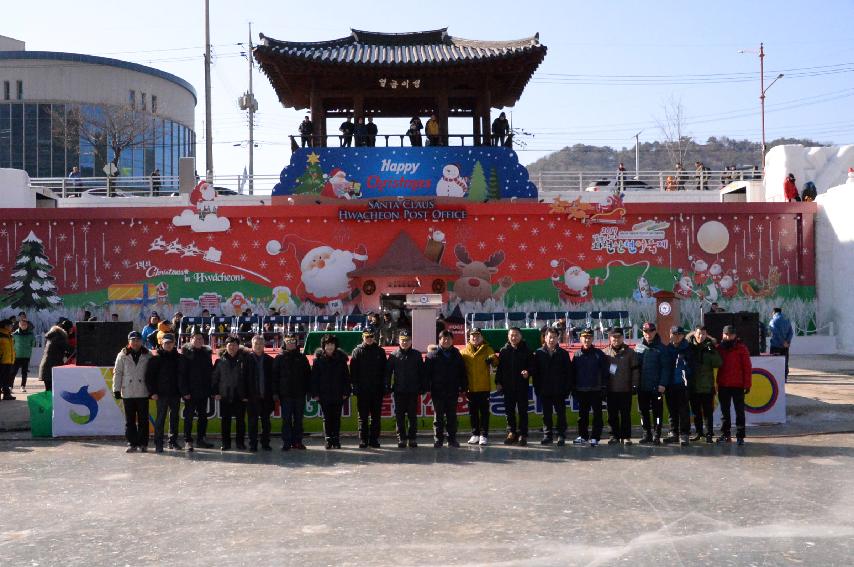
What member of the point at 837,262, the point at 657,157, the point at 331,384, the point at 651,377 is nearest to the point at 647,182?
the point at 837,262

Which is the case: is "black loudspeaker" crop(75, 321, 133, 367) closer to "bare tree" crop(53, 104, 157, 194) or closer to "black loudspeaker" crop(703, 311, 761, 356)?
"black loudspeaker" crop(703, 311, 761, 356)

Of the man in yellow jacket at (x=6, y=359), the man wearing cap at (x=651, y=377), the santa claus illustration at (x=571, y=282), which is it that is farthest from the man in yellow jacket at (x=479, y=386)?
the santa claus illustration at (x=571, y=282)

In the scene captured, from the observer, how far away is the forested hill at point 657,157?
375 ft

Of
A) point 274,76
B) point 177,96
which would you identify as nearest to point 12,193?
point 274,76

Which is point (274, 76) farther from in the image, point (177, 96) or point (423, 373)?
point (177, 96)

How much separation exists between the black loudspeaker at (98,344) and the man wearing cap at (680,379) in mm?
8268

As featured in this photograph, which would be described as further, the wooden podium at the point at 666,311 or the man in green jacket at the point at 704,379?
the wooden podium at the point at 666,311

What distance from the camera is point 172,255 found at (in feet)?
83.8

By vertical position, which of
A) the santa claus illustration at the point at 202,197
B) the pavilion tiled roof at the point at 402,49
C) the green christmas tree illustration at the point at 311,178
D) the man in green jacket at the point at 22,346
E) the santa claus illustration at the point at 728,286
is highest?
the pavilion tiled roof at the point at 402,49

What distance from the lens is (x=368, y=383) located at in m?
12.7

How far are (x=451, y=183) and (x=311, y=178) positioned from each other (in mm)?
3963

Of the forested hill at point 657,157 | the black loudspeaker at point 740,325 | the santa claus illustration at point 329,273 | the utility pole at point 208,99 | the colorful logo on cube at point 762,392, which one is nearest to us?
the colorful logo on cube at point 762,392

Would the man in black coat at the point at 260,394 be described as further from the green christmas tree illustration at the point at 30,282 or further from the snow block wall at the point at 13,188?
the snow block wall at the point at 13,188

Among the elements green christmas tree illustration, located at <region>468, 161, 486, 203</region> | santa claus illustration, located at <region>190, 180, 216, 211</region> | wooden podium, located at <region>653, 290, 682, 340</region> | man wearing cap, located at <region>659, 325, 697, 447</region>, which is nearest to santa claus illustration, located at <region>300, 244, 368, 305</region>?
santa claus illustration, located at <region>190, 180, 216, 211</region>
